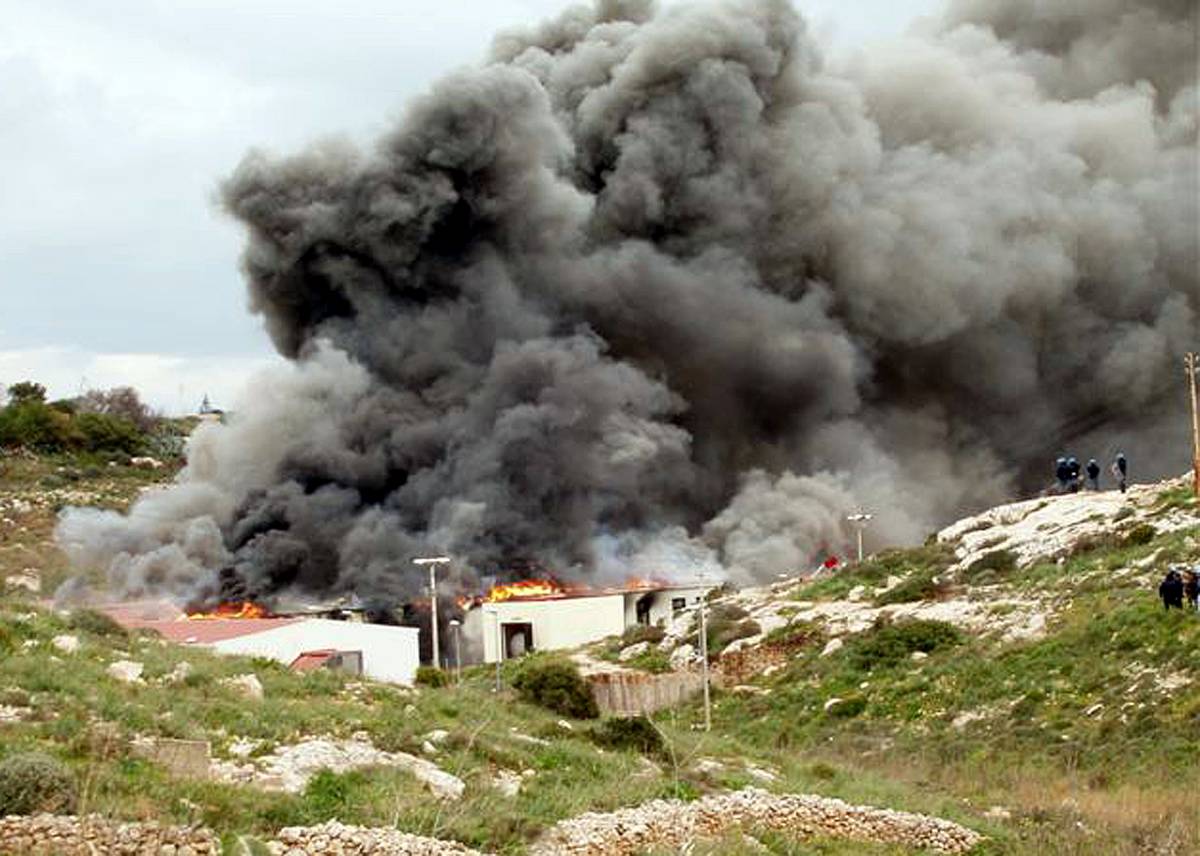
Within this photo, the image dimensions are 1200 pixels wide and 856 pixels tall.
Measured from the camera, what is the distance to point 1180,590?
83.4ft

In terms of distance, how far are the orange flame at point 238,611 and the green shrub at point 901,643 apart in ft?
57.1

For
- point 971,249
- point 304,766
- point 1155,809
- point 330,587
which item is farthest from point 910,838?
point 971,249

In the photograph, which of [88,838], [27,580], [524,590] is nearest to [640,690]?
[524,590]

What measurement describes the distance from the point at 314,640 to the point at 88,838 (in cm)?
2301

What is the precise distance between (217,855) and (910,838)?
9.74 meters

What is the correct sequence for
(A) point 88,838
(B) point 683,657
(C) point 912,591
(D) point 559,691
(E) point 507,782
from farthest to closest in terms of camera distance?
(C) point 912,591, (B) point 683,657, (D) point 559,691, (E) point 507,782, (A) point 88,838

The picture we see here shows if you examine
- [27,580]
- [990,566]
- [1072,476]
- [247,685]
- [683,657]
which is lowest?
[683,657]

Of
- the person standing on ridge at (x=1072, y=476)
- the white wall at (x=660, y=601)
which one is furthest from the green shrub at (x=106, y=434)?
the person standing on ridge at (x=1072, y=476)

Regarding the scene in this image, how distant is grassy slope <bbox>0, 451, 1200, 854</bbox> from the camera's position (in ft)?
43.3

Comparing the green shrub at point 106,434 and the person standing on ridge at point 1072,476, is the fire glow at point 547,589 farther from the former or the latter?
the green shrub at point 106,434

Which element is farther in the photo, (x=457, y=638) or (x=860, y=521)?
(x=860, y=521)

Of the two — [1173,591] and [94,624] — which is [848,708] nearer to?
[1173,591]

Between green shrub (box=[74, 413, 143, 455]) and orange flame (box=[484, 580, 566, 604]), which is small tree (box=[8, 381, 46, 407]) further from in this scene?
orange flame (box=[484, 580, 566, 604])

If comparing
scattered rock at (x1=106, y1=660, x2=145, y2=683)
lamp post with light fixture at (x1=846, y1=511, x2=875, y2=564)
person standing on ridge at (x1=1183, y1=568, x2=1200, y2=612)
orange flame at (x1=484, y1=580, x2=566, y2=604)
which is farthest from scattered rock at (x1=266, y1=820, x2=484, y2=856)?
lamp post with light fixture at (x1=846, y1=511, x2=875, y2=564)
